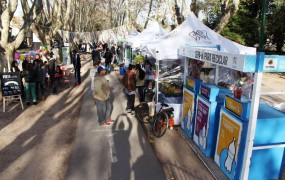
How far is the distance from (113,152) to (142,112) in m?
2.81

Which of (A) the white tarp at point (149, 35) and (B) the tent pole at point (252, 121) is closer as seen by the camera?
(B) the tent pole at point (252, 121)

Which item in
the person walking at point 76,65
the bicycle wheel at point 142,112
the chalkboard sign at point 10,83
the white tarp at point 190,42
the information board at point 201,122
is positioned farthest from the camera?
the person walking at point 76,65

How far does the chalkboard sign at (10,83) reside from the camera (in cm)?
920

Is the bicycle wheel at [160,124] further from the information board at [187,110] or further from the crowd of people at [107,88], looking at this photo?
the crowd of people at [107,88]

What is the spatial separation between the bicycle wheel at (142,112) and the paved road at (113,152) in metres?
0.22

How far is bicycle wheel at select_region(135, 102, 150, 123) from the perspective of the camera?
853 cm

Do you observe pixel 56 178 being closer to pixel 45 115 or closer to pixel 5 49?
pixel 45 115

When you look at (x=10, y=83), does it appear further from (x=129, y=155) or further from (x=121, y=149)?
(x=129, y=155)

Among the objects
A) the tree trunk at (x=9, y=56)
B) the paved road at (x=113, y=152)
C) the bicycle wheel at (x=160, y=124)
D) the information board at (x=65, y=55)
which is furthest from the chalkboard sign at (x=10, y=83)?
the information board at (x=65, y=55)

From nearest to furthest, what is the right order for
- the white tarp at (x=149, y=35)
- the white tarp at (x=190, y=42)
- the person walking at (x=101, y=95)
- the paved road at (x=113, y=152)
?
1. the paved road at (x=113, y=152)
2. the person walking at (x=101, y=95)
3. the white tarp at (x=190, y=42)
4. the white tarp at (x=149, y=35)

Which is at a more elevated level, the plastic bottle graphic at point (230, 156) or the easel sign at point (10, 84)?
the easel sign at point (10, 84)

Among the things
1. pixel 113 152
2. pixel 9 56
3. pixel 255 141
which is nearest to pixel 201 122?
pixel 255 141

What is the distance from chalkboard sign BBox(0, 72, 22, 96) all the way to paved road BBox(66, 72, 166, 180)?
260cm

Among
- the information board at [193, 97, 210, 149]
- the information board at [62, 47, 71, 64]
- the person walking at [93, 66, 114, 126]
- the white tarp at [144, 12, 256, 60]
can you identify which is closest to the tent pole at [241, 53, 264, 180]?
the information board at [193, 97, 210, 149]
